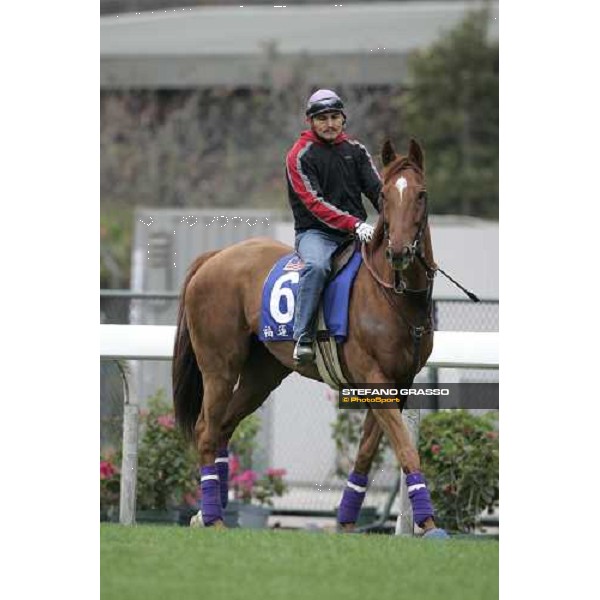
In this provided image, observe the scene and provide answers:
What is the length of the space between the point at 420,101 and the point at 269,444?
8.89m

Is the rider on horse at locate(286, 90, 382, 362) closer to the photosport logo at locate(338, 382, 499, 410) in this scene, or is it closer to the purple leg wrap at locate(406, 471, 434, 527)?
the photosport logo at locate(338, 382, 499, 410)

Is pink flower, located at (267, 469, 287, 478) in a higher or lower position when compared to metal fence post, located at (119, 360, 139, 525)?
lower

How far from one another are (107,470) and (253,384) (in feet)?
4.56

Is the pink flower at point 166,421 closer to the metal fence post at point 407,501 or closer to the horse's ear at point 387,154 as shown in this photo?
the metal fence post at point 407,501

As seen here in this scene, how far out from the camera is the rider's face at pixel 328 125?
7.82 meters

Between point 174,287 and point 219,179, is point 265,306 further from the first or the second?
point 219,179

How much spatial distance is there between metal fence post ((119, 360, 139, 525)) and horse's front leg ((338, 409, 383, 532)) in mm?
1131

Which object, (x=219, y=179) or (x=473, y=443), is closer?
(x=473, y=443)

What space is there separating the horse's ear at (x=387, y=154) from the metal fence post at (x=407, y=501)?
1400 millimetres

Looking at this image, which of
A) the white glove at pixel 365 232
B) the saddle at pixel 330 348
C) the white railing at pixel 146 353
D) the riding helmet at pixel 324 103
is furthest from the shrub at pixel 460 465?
the riding helmet at pixel 324 103

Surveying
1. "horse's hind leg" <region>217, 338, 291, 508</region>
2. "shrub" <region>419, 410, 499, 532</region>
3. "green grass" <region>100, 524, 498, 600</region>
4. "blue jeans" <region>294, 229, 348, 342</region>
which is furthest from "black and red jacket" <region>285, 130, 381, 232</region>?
"shrub" <region>419, 410, 499, 532</region>

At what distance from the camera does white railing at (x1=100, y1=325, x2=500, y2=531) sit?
813 cm
